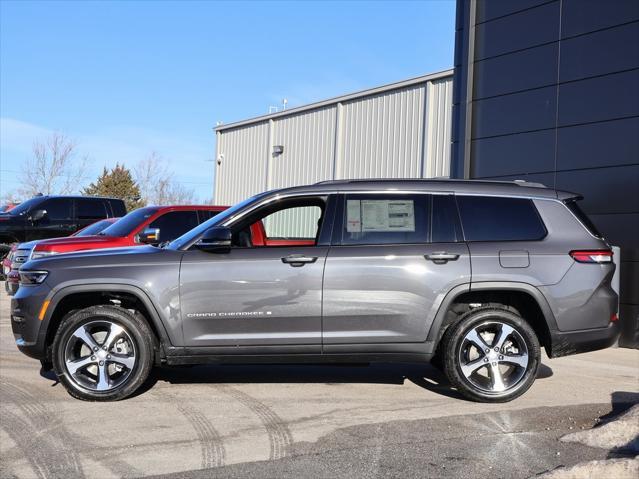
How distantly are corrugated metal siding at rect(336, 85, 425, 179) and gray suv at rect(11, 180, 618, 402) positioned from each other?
50.4ft

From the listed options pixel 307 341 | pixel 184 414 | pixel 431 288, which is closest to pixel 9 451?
pixel 184 414

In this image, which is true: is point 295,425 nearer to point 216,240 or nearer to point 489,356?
point 216,240

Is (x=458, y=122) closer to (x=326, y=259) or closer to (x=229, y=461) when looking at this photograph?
(x=326, y=259)

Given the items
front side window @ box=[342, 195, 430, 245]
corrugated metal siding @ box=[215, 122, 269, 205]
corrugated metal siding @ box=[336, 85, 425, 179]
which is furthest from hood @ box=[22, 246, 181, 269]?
corrugated metal siding @ box=[215, 122, 269, 205]

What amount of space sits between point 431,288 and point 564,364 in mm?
3460

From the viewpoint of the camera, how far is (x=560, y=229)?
21.2ft

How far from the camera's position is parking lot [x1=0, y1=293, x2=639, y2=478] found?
15.1 ft

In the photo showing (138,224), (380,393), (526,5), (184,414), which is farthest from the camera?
(526,5)

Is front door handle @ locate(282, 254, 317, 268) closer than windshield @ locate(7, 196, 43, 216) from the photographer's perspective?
Yes

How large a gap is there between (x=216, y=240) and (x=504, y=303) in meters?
2.60

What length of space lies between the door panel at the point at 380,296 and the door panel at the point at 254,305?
124 mm

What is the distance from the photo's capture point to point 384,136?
75.9ft

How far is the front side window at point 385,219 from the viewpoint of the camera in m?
6.37

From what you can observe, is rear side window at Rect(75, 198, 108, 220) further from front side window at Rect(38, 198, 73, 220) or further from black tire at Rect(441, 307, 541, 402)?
Result: black tire at Rect(441, 307, 541, 402)
